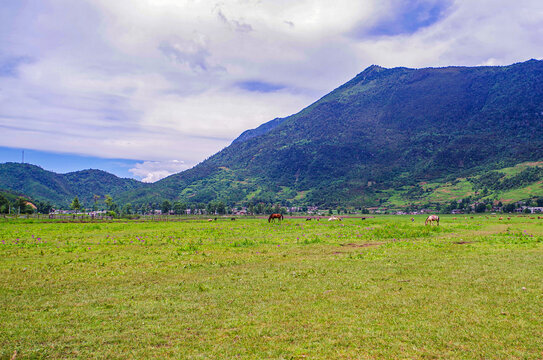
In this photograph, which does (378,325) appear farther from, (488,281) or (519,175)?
(519,175)

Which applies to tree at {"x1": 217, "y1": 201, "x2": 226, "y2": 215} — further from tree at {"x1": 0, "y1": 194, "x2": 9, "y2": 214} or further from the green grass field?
the green grass field

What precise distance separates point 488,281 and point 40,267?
20.3 metres

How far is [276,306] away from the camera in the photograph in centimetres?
953

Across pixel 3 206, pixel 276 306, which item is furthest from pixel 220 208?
pixel 276 306

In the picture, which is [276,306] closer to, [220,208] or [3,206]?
[3,206]

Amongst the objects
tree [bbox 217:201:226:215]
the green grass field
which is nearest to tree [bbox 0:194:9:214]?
tree [bbox 217:201:226:215]

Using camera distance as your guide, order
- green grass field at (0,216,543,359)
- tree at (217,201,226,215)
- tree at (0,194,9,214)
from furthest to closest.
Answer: tree at (217,201,226,215) < tree at (0,194,9,214) < green grass field at (0,216,543,359)

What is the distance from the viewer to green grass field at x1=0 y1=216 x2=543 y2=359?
22.6 feet

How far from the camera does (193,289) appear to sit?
1162 cm

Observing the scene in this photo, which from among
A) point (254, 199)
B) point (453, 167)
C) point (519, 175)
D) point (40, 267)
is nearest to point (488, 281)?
point (40, 267)

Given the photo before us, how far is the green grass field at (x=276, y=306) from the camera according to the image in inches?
271

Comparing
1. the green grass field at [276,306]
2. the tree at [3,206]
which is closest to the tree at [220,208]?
the tree at [3,206]

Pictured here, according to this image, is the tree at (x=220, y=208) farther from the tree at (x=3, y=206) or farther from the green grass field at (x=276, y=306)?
the green grass field at (x=276, y=306)

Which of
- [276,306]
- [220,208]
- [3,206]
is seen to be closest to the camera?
[276,306]
